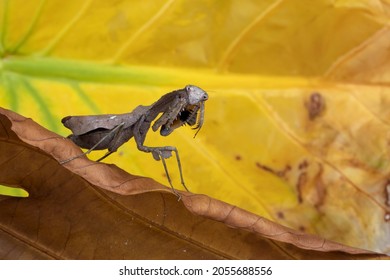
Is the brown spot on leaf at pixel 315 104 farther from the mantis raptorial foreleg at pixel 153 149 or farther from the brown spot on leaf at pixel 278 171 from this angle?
the mantis raptorial foreleg at pixel 153 149

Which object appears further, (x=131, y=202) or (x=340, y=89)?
(x=340, y=89)

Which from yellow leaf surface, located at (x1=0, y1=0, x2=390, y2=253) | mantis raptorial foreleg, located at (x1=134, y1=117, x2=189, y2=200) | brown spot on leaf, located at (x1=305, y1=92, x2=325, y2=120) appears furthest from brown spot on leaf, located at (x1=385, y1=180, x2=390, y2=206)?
mantis raptorial foreleg, located at (x1=134, y1=117, x2=189, y2=200)

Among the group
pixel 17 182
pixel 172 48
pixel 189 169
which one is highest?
pixel 172 48

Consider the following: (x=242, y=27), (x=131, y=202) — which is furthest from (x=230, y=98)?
(x=131, y=202)

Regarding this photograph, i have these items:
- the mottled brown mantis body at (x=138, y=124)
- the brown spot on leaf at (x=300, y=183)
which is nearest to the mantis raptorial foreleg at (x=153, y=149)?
the mottled brown mantis body at (x=138, y=124)

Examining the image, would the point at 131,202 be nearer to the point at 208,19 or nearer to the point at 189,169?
the point at 189,169

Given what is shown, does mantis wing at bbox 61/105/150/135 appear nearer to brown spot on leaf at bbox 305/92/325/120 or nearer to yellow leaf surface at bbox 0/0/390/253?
yellow leaf surface at bbox 0/0/390/253

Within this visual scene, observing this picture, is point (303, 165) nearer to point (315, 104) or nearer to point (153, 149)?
point (315, 104)
